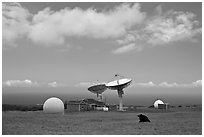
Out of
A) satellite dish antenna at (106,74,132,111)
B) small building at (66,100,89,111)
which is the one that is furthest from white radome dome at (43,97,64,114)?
small building at (66,100,89,111)

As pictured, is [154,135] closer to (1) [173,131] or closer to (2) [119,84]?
(1) [173,131]

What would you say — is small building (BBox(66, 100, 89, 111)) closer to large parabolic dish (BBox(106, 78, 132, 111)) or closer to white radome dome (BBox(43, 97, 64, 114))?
large parabolic dish (BBox(106, 78, 132, 111))

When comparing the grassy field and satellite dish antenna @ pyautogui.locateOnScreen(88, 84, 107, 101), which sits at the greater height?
satellite dish antenna @ pyautogui.locateOnScreen(88, 84, 107, 101)

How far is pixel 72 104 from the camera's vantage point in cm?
3672

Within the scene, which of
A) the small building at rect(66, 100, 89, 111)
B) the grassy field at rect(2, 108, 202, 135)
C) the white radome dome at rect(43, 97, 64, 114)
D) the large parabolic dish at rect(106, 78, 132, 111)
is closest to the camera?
the grassy field at rect(2, 108, 202, 135)

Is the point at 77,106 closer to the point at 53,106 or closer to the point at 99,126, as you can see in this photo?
the point at 53,106

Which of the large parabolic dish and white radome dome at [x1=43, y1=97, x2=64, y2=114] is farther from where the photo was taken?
the large parabolic dish

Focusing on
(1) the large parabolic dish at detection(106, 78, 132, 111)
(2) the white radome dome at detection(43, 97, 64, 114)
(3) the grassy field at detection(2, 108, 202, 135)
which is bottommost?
(3) the grassy field at detection(2, 108, 202, 135)

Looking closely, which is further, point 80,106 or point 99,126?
point 80,106

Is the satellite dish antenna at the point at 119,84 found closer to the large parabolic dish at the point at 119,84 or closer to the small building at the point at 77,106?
the large parabolic dish at the point at 119,84

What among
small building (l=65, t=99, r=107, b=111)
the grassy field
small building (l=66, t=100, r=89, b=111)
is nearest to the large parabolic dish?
small building (l=65, t=99, r=107, b=111)

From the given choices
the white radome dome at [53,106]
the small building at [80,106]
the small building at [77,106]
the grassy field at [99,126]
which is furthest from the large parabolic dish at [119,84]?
the grassy field at [99,126]

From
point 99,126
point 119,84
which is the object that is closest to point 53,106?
point 119,84

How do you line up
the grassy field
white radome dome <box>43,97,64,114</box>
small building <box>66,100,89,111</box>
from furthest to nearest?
small building <box>66,100,89,111</box> < white radome dome <box>43,97,64,114</box> < the grassy field
